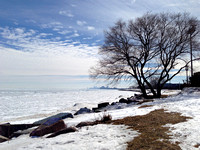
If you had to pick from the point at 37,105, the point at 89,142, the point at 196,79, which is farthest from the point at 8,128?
the point at 196,79

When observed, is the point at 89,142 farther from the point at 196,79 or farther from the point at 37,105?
the point at 37,105

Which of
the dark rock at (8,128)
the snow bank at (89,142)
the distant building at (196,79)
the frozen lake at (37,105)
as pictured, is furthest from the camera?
the distant building at (196,79)

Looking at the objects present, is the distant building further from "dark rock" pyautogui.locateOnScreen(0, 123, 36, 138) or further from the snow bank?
"dark rock" pyautogui.locateOnScreen(0, 123, 36, 138)

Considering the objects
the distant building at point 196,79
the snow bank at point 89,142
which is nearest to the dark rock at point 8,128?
the snow bank at point 89,142

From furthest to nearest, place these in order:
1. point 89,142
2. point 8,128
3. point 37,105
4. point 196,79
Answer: point 37,105
point 196,79
point 8,128
point 89,142

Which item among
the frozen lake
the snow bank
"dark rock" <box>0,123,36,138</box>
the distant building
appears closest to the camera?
the snow bank

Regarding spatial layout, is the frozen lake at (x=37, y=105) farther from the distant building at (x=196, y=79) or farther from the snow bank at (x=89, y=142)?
the distant building at (x=196, y=79)

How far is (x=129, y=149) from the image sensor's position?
3615 millimetres

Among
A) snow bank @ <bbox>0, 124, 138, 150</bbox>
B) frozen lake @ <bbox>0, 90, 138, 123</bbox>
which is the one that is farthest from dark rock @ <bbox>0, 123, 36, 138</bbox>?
frozen lake @ <bbox>0, 90, 138, 123</bbox>

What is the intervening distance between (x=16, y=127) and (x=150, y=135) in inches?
274

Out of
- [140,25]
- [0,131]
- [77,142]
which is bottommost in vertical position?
[0,131]

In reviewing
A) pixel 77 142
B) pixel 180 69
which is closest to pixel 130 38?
pixel 180 69

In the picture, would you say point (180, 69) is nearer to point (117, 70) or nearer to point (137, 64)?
point (137, 64)

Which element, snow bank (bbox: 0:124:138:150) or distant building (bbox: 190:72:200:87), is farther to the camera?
distant building (bbox: 190:72:200:87)
